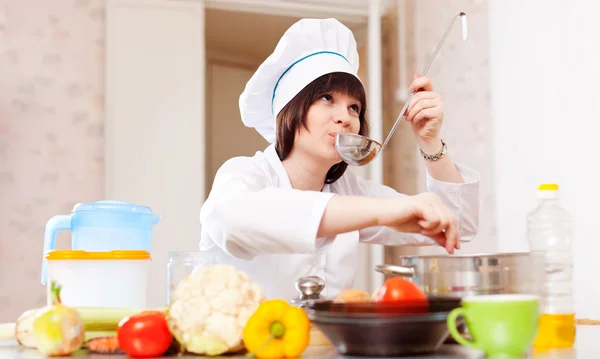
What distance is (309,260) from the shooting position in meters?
1.51

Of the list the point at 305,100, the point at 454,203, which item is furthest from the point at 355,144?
the point at 454,203

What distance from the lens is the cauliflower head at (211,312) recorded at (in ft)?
2.83

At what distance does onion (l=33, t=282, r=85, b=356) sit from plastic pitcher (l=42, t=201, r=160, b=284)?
39cm

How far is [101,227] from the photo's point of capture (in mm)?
1312

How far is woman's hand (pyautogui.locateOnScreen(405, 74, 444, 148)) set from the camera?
152 cm

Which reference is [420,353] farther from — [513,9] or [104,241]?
[513,9]

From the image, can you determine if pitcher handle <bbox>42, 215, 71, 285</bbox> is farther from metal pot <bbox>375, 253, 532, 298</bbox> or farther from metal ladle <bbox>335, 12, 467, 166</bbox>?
metal pot <bbox>375, 253, 532, 298</bbox>

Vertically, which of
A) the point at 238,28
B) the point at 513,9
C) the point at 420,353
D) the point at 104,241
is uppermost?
the point at 238,28

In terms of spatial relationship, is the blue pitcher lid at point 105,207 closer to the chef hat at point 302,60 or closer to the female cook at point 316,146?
the female cook at point 316,146

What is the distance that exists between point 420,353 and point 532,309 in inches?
5.6

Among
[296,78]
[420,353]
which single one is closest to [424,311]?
[420,353]

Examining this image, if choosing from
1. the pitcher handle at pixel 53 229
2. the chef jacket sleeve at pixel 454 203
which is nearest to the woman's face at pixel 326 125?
the chef jacket sleeve at pixel 454 203

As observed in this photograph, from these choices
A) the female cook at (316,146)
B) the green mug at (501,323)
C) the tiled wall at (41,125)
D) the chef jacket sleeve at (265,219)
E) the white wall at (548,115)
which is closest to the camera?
the green mug at (501,323)

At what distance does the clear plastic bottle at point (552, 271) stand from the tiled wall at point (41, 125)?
8.26 ft
